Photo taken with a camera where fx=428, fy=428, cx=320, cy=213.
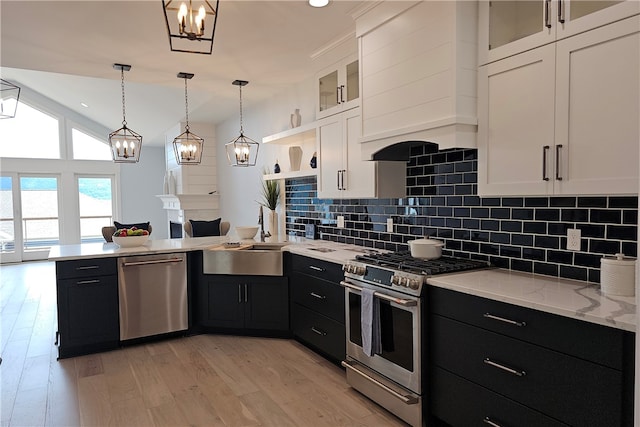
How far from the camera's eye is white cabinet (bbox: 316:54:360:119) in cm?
353

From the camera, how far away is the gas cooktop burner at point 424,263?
8.20 ft

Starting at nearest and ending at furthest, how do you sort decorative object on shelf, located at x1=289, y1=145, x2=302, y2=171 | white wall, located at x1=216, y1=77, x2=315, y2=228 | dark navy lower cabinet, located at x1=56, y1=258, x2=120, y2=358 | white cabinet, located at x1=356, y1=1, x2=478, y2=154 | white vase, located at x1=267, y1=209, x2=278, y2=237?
1. white cabinet, located at x1=356, y1=1, x2=478, y2=154
2. dark navy lower cabinet, located at x1=56, y1=258, x2=120, y2=358
3. decorative object on shelf, located at x1=289, y1=145, x2=302, y2=171
4. white wall, located at x1=216, y1=77, x2=315, y2=228
5. white vase, located at x1=267, y1=209, x2=278, y2=237

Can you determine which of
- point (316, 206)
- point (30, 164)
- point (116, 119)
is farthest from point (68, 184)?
point (316, 206)

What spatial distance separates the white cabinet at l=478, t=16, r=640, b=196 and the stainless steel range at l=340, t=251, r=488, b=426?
639 millimetres

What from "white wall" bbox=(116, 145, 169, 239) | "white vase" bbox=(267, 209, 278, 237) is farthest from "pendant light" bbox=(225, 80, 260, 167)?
"white wall" bbox=(116, 145, 169, 239)

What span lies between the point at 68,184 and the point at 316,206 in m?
7.56

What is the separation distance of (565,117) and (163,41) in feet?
9.87

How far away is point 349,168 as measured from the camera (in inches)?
141

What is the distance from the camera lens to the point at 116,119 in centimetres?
904

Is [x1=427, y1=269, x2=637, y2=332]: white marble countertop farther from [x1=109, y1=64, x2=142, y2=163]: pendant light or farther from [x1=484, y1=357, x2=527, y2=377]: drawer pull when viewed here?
[x1=109, y1=64, x2=142, y2=163]: pendant light

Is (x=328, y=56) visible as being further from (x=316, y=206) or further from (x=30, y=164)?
(x=30, y=164)

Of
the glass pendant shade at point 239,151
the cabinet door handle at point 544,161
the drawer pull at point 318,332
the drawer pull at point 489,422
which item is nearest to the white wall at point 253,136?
the glass pendant shade at point 239,151

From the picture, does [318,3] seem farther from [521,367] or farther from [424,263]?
→ [521,367]

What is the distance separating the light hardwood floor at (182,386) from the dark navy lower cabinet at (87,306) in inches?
4.7
